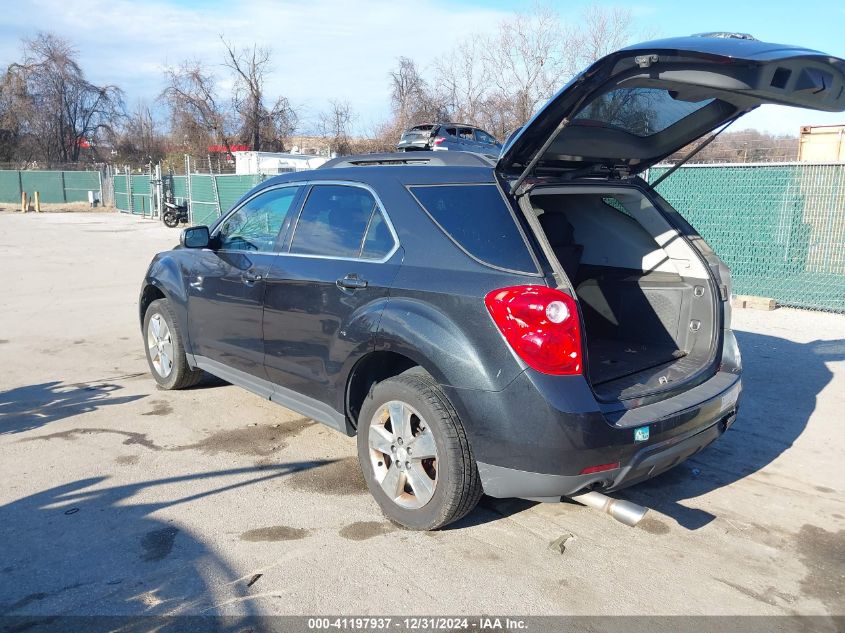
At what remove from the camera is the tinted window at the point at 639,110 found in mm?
3475

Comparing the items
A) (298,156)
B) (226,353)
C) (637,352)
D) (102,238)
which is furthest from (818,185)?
(298,156)

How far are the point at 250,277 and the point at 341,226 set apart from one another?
89cm

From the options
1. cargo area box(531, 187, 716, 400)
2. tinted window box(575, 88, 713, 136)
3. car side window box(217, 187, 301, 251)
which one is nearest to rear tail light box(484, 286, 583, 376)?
cargo area box(531, 187, 716, 400)

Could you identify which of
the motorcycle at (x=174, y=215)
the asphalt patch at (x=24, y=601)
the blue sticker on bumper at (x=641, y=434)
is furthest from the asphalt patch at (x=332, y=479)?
the motorcycle at (x=174, y=215)

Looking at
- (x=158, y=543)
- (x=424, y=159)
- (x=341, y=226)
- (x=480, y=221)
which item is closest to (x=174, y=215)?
(x=341, y=226)

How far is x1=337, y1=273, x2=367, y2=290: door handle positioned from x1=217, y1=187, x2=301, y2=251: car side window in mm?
924

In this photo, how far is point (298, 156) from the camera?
31547 millimetres

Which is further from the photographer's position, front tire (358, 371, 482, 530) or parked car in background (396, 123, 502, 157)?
parked car in background (396, 123, 502, 157)

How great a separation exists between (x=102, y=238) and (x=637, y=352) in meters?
19.3

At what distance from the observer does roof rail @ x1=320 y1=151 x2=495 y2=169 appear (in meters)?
3.79

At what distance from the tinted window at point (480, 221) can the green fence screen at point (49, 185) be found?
40.3 m

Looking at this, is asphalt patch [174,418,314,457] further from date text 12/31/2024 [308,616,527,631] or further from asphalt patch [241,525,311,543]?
date text 12/31/2024 [308,616,527,631]

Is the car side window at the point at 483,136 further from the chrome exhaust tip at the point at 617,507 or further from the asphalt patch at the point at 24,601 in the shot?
the asphalt patch at the point at 24,601

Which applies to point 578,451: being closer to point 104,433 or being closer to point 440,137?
point 104,433
